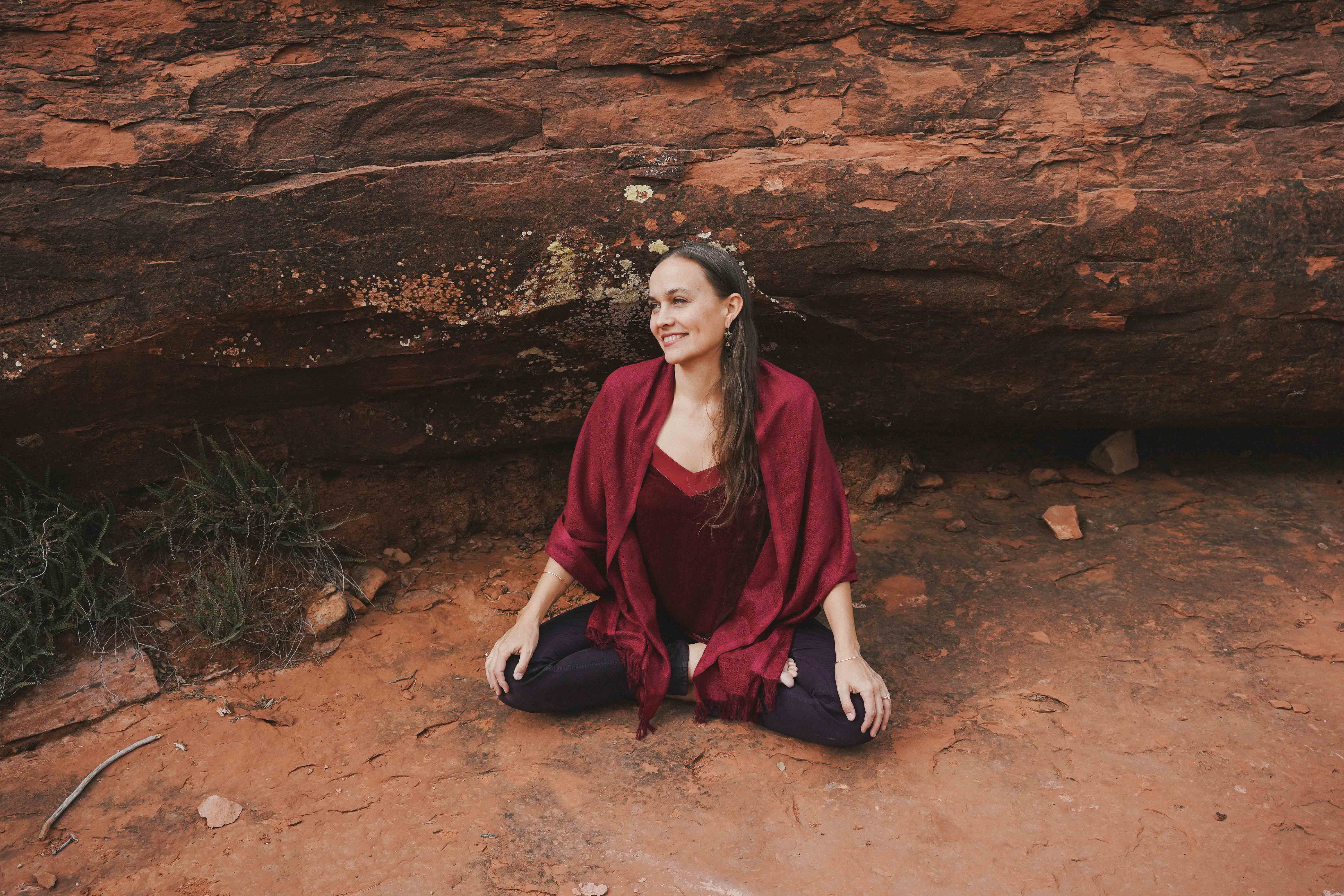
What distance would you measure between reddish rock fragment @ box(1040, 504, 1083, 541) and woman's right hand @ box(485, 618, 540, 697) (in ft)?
6.07

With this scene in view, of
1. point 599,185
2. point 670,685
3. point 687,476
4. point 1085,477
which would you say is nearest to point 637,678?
point 670,685

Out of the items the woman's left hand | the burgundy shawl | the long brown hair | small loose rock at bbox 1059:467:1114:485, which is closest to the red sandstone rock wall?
the long brown hair

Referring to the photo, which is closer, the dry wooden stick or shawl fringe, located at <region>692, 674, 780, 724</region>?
the dry wooden stick

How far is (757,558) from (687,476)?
31 centimetres

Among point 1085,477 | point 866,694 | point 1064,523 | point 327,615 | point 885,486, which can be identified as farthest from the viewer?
point 1085,477

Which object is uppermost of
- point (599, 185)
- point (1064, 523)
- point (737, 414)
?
point (599, 185)

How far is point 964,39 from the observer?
284cm

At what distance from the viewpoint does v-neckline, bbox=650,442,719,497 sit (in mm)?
2510

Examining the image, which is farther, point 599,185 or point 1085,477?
point 1085,477

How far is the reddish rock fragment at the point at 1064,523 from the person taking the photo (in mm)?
3336

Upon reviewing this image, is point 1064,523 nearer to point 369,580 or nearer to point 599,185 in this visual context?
point 599,185

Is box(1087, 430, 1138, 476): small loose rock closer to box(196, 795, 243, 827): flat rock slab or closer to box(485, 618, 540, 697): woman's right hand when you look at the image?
box(485, 618, 540, 697): woman's right hand

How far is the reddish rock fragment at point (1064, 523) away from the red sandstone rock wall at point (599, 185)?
0.61 metres

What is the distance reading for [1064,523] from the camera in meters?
3.35
